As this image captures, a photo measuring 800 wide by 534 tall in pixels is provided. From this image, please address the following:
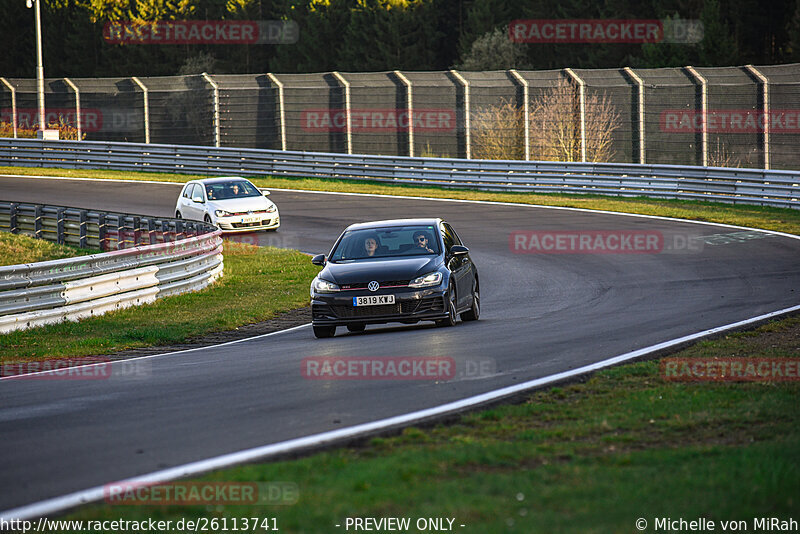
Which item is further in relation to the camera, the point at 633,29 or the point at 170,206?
the point at 633,29

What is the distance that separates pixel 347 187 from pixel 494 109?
591 centimetres

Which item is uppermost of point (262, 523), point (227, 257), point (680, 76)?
point (680, 76)

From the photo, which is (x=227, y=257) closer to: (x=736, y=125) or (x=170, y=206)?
(x=170, y=206)

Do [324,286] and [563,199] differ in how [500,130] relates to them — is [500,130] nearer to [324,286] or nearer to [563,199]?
[563,199]

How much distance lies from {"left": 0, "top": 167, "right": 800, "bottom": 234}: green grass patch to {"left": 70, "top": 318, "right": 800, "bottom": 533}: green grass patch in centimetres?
1744

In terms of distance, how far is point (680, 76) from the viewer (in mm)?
33250

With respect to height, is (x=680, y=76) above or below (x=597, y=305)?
above

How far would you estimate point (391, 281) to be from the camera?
13430 millimetres

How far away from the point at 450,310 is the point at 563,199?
1900 cm

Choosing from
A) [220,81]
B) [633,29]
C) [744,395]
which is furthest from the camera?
[633,29]

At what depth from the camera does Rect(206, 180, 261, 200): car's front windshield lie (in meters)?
28.8

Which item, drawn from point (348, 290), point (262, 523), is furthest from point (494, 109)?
point (262, 523)

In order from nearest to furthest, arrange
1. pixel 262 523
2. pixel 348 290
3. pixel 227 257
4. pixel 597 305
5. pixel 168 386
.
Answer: pixel 262 523
pixel 168 386
pixel 348 290
pixel 597 305
pixel 227 257

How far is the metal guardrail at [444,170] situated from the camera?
2905 centimetres
